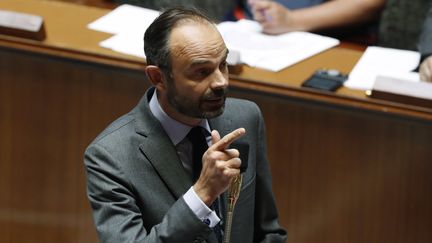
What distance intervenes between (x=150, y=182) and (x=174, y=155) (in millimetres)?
44

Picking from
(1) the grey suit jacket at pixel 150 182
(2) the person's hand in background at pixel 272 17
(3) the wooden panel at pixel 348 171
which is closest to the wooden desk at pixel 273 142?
(3) the wooden panel at pixel 348 171

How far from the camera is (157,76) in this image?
Answer: 46.1 inches

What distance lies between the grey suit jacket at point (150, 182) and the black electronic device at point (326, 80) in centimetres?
42

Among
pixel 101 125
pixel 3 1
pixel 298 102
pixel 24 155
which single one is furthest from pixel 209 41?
pixel 3 1

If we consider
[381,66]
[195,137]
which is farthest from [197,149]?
[381,66]

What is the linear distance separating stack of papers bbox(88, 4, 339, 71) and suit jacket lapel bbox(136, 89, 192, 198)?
60 cm

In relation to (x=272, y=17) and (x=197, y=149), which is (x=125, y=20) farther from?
(x=197, y=149)

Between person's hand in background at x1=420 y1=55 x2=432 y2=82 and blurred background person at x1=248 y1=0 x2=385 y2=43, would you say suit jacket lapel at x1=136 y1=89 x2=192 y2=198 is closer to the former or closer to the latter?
person's hand in background at x1=420 y1=55 x2=432 y2=82

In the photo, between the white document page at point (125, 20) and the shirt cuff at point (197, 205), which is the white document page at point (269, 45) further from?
the shirt cuff at point (197, 205)

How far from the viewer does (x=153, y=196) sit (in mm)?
1177

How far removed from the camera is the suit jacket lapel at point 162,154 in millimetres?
1181

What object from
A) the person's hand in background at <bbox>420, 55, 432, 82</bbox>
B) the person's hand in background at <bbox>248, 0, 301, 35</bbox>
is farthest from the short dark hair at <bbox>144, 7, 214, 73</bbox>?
the person's hand in background at <bbox>248, 0, 301, 35</bbox>

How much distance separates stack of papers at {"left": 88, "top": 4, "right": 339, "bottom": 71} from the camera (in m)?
1.81

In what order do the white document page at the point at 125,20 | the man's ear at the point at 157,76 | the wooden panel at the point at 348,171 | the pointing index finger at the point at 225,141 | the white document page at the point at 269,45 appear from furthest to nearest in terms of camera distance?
1. the white document page at the point at 125,20
2. the white document page at the point at 269,45
3. the wooden panel at the point at 348,171
4. the man's ear at the point at 157,76
5. the pointing index finger at the point at 225,141
